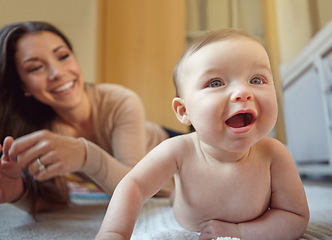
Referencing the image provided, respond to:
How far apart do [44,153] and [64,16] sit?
0.50 meters

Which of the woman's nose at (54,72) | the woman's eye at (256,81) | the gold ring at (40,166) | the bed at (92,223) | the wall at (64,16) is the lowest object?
the bed at (92,223)

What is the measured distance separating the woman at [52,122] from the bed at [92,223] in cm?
6

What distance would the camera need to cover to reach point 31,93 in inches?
32.6

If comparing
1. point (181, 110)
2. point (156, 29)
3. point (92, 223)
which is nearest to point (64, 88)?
point (92, 223)

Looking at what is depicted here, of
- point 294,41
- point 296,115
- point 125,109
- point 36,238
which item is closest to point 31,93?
point 125,109

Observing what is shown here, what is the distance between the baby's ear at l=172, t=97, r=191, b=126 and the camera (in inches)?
17.4

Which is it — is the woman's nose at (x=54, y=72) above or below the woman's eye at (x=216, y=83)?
below

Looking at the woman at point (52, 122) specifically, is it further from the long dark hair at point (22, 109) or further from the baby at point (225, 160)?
the baby at point (225, 160)

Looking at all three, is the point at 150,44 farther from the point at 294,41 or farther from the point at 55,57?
the point at 55,57

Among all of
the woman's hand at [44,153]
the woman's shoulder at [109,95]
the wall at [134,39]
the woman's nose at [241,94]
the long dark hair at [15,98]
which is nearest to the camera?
the woman's nose at [241,94]

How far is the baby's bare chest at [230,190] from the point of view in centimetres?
44

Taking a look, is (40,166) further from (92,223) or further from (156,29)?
(156,29)

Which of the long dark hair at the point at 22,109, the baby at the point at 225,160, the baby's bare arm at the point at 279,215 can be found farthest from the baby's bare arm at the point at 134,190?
the long dark hair at the point at 22,109

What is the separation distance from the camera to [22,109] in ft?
2.81
